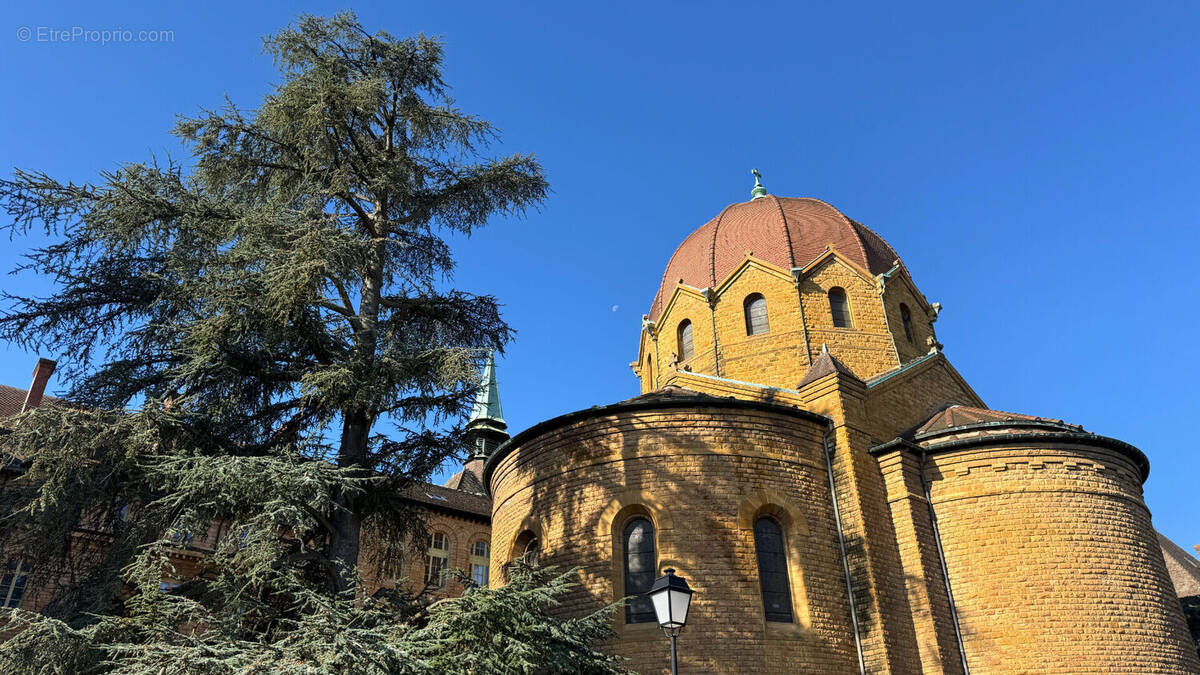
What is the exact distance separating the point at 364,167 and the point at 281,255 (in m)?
3.02

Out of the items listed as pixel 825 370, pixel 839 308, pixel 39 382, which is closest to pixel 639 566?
pixel 825 370

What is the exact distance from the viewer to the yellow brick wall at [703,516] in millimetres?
12984

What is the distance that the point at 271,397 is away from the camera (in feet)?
44.3

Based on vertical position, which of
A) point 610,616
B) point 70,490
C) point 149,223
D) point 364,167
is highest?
point 364,167

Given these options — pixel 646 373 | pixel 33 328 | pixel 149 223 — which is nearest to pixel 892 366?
pixel 646 373

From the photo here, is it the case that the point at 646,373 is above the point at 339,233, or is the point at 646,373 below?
above

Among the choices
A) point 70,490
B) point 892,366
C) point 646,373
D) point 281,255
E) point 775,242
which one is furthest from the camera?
point 646,373

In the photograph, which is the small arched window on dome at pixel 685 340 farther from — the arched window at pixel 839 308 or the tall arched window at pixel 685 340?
the arched window at pixel 839 308

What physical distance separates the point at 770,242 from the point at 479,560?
15445 mm

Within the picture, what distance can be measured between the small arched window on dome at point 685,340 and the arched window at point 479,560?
1085cm

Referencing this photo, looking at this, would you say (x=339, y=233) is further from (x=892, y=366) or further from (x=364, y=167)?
(x=892, y=366)

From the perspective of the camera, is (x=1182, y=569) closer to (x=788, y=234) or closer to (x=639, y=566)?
(x=788, y=234)

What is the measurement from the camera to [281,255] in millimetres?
12828

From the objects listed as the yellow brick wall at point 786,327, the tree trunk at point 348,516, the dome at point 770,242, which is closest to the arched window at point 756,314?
the yellow brick wall at point 786,327
